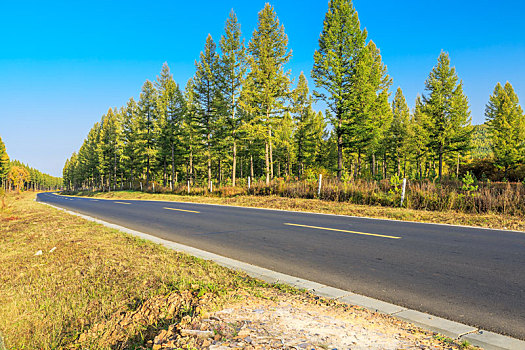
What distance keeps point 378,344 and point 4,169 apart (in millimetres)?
92343

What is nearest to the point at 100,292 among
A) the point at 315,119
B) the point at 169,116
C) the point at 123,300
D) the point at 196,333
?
the point at 123,300

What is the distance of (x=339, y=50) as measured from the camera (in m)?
A: 24.2

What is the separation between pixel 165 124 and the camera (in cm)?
3866

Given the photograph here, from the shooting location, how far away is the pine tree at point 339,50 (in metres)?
23.8

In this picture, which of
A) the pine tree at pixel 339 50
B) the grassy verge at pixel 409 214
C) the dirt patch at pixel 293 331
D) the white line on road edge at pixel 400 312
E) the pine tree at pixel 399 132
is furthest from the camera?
the pine tree at pixel 399 132

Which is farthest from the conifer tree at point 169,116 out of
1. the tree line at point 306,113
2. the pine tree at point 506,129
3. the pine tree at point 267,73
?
the pine tree at point 506,129

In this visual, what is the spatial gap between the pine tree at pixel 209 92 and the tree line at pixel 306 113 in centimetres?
11

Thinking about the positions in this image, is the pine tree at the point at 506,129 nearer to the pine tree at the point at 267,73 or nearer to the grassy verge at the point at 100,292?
the pine tree at the point at 267,73

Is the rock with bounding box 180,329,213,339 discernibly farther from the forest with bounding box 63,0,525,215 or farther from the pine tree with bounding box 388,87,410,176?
the pine tree with bounding box 388,87,410,176

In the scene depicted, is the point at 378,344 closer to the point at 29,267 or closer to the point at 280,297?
the point at 280,297

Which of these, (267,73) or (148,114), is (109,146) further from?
(267,73)

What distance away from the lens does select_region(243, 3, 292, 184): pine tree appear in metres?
26.4

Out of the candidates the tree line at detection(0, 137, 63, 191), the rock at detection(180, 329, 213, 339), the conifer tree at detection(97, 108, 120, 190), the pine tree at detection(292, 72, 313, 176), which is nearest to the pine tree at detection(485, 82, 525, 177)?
the pine tree at detection(292, 72, 313, 176)

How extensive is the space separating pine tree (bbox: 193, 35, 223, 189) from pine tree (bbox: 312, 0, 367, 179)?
10851mm
